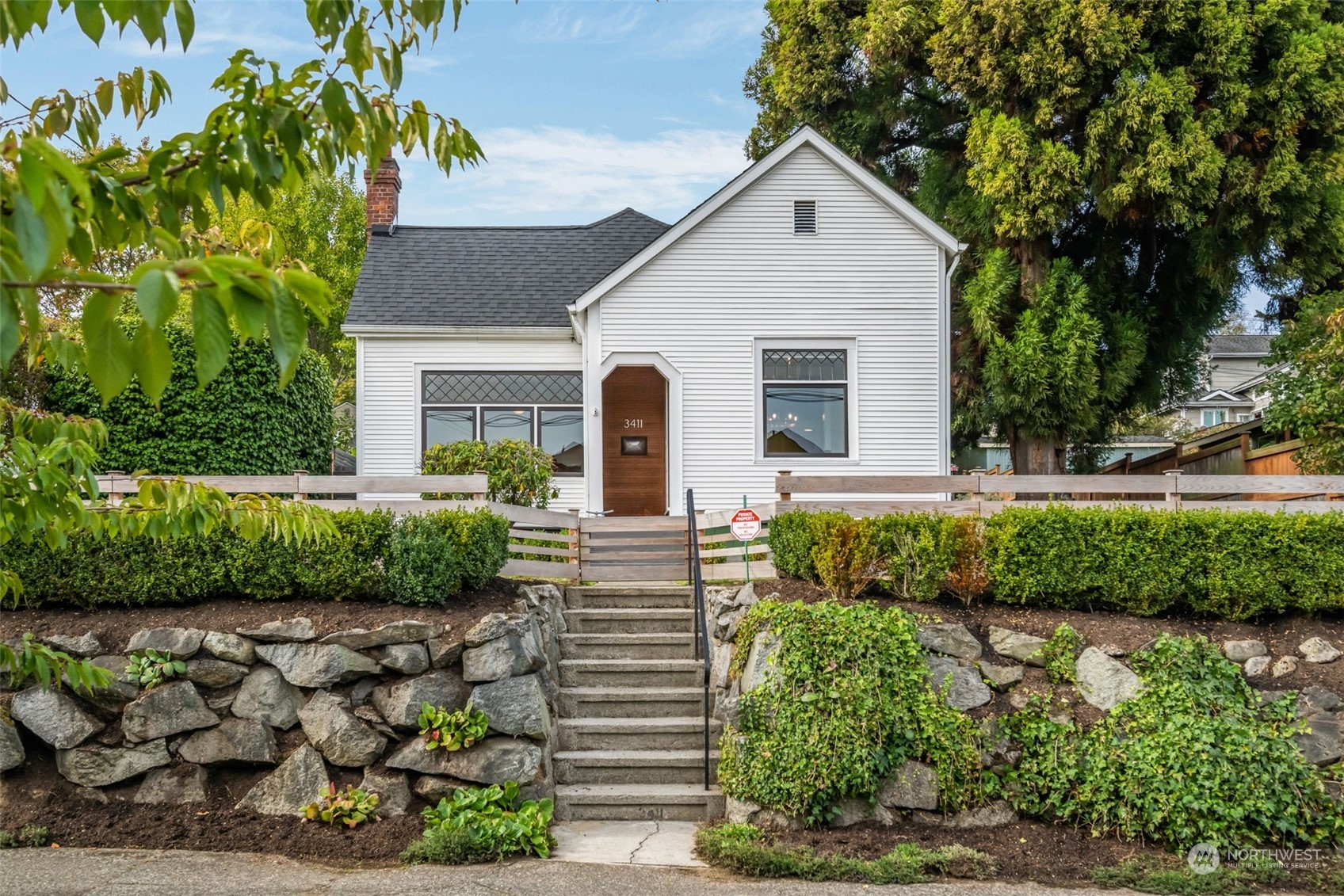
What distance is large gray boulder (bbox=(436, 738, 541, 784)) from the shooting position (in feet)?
25.1

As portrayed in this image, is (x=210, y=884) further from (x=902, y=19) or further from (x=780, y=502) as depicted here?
(x=902, y=19)

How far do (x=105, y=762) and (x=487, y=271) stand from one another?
32.8 ft

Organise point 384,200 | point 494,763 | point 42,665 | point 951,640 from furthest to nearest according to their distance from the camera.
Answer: point 384,200, point 951,640, point 494,763, point 42,665

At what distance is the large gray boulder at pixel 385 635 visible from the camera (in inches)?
315

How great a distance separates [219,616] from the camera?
8203 mm

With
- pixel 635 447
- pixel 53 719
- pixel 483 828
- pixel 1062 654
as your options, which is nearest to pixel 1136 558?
pixel 1062 654

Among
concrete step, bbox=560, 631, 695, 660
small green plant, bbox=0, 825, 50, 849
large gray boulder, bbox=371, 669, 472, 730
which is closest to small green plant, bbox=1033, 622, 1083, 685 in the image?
concrete step, bbox=560, 631, 695, 660

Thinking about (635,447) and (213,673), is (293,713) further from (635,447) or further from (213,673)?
(635,447)

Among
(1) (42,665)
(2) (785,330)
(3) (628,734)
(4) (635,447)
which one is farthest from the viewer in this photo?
(4) (635,447)

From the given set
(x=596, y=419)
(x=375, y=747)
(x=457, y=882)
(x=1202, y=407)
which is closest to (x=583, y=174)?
(x=596, y=419)

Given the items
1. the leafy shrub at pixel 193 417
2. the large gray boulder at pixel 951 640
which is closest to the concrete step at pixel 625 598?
the large gray boulder at pixel 951 640

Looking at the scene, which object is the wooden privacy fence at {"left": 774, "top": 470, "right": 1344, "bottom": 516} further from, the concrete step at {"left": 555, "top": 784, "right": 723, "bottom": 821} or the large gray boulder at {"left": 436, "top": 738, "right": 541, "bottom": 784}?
the large gray boulder at {"left": 436, "top": 738, "right": 541, "bottom": 784}

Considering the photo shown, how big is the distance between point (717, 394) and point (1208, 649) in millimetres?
7013

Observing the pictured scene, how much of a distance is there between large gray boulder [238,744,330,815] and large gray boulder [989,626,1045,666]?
17.0 feet
